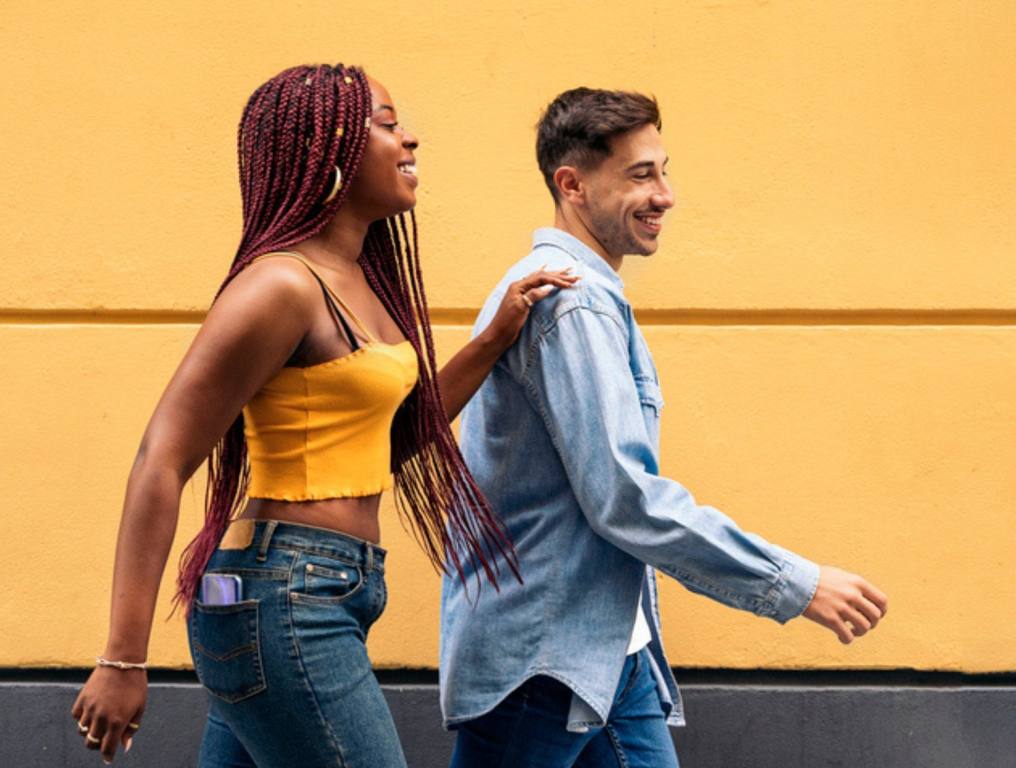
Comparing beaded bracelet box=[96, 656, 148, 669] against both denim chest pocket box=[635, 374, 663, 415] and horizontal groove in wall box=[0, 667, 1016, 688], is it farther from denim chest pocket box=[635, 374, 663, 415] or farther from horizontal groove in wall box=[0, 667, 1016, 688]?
horizontal groove in wall box=[0, 667, 1016, 688]

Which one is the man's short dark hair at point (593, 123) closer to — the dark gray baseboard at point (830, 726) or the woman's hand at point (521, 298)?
the woman's hand at point (521, 298)

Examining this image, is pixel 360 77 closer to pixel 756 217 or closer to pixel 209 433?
pixel 209 433

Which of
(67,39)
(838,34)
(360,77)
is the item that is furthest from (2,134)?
(838,34)

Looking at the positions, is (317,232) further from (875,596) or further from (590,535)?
(875,596)

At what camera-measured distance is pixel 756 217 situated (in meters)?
4.42

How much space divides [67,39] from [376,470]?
250 centimetres

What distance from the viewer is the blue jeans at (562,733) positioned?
283cm

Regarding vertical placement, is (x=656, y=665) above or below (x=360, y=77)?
below

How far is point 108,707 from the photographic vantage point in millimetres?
2229

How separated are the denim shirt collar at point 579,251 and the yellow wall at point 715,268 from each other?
1339 mm

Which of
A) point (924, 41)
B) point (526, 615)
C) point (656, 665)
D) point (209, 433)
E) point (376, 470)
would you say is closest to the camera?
point (209, 433)

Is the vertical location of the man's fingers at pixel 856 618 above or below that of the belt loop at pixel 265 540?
below

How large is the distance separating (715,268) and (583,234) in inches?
53.7

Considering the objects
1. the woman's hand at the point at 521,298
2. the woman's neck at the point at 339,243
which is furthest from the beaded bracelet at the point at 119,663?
the woman's hand at the point at 521,298
